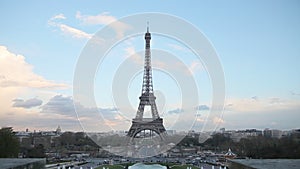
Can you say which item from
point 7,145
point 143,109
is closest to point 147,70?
point 143,109

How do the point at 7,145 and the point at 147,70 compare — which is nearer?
the point at 7,145

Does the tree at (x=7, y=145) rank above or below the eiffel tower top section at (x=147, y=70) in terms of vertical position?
below

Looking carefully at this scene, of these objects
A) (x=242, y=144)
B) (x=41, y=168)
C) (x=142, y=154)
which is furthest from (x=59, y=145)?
(x=41, y=168)

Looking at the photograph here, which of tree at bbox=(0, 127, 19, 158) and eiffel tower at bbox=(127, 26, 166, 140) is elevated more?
eiffel tower at bbox=(127, 26, 166, 140)

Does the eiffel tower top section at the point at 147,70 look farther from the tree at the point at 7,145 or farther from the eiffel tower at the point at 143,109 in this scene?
the tree at the point at 7,145

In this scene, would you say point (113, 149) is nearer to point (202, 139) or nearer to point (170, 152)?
point (170, 152)

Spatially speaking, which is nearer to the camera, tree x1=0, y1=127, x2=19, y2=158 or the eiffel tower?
tree x1=0, y1=127, x2=19, y2=158

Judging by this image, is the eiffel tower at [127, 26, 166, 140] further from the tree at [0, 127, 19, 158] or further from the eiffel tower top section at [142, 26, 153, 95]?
the tree at [0, 127, 19, 158]

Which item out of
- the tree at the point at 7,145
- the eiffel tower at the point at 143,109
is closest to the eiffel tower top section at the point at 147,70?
the eiffel tower at the point at 143,109

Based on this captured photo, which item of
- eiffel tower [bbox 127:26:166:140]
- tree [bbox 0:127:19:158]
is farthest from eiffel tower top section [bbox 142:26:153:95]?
tree [bbox 0:127:19:158]

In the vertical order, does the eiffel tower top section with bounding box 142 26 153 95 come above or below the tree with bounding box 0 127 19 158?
above

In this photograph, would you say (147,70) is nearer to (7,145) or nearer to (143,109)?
(143,109)
